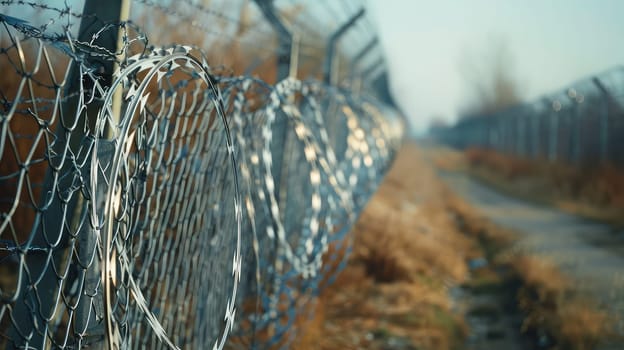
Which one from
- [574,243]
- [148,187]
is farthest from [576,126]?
[148,187]

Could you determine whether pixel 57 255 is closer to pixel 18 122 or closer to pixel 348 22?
pixel 18 122

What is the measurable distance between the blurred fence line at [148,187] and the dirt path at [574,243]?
159 cm

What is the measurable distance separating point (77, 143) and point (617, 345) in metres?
2.76

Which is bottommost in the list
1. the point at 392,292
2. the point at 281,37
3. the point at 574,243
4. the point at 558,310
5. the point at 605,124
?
the point at 558,310

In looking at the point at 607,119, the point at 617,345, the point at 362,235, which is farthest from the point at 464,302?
the point at 607,119

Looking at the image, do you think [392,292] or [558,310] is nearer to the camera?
[558,310]

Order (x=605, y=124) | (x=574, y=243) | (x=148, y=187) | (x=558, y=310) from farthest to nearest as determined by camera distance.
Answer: (x=605, y=124)
(x=574, y=243)
(x=558, y=310)
(x=148, y=187)

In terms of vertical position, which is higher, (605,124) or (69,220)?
(605,124)

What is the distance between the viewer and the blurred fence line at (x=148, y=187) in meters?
1.01

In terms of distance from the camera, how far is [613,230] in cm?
674

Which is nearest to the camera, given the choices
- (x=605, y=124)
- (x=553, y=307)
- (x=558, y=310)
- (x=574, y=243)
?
(x=558, y=310)

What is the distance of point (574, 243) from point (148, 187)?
15.3 feet

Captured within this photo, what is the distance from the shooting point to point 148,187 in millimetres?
2473

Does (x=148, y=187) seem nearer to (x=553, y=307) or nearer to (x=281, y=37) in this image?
(x=281, y=37)
